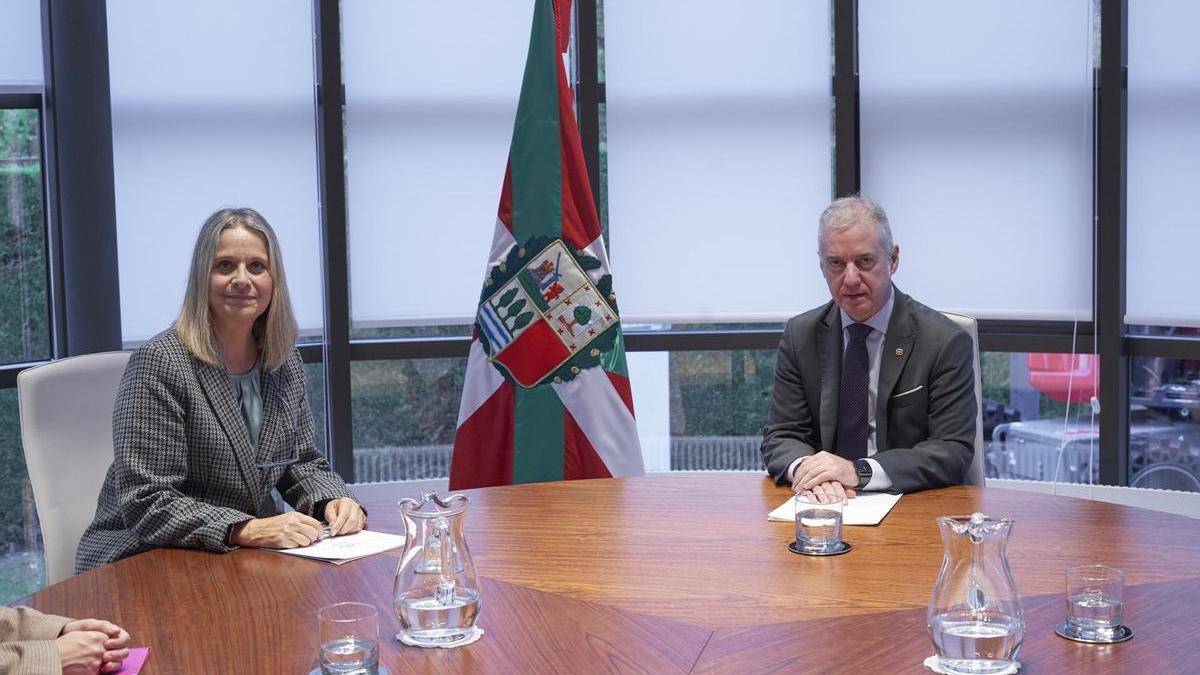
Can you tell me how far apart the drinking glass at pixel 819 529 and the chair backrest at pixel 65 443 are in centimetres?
159

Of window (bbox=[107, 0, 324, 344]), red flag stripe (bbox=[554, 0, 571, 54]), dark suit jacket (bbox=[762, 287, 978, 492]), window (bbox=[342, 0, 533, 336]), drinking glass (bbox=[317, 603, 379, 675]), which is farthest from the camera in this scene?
window (bbox=[342, 0, 533, 336])

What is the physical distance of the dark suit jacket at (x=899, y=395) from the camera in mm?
2760

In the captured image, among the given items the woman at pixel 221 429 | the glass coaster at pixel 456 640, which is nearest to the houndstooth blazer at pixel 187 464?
the woman at pixel 221 429

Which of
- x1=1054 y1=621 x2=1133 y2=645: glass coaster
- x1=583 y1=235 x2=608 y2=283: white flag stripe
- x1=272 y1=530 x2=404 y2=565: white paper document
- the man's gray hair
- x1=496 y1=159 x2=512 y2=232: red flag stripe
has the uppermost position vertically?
x1=496 y1=159 x2=512 y2=232: red flag stripe

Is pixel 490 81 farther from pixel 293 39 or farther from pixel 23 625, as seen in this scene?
pixel 23 625

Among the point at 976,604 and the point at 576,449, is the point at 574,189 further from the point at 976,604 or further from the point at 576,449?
the point at 976,604

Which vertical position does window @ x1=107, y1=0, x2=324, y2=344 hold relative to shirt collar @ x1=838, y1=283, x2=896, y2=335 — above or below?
above

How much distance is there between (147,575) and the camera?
2090 mm

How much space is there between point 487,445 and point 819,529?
1929 mm

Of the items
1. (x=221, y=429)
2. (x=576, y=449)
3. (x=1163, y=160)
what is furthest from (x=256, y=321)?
(x=1163, y=160)

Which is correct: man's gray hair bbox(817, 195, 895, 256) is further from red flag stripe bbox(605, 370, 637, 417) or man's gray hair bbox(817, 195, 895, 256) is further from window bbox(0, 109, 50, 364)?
window bbox(0, 109, 50, 364)

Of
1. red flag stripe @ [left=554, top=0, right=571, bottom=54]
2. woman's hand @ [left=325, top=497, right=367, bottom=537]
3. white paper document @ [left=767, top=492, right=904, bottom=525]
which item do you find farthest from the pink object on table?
red flag stripe @ [left=554, top=0, right=571, bottom=54]

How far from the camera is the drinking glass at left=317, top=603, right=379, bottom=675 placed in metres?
1.51

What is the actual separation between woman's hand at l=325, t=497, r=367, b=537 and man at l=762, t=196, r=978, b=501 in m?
0.98
